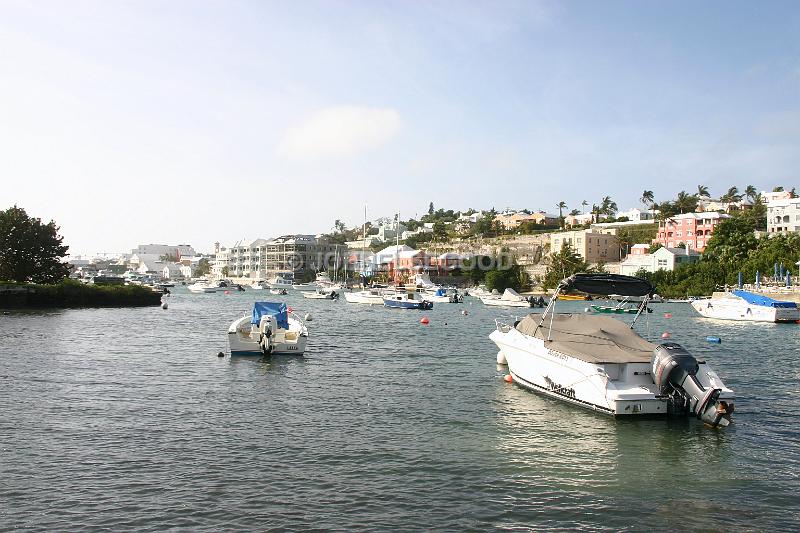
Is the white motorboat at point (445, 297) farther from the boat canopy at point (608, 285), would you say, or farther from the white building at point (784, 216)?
the boat canopy at point (608, 285)

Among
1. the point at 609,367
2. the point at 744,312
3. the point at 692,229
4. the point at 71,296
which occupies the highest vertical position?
the point at 692,229

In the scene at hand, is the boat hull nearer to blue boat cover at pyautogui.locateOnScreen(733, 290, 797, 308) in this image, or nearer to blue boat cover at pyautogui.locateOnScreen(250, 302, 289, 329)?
blue boat cover at pyautogui.locateOnScreen(733, 290, 797, 308)

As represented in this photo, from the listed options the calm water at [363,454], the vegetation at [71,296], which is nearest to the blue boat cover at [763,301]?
the calm water at [363,454]

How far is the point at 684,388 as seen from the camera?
22.9 metres

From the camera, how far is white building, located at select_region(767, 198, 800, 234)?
15000 cm

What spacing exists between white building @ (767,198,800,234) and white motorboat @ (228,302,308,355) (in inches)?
5426

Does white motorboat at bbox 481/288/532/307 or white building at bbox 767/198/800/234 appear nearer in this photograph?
white motorboat at bbox 481/288/532/307

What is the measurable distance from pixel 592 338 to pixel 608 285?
430cm

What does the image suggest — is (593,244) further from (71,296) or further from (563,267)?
(71,296)

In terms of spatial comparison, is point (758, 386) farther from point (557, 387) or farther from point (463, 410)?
point (463, 410)

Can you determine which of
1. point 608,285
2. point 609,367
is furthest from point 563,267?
point 609,367

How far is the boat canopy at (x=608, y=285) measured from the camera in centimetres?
3028

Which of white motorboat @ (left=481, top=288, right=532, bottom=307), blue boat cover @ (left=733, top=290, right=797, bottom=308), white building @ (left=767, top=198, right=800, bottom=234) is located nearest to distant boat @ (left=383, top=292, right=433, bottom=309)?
white motorboat @ (left=481, top=288, right=532, bottom=307)

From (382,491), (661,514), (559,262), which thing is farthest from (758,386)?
(559,262)
